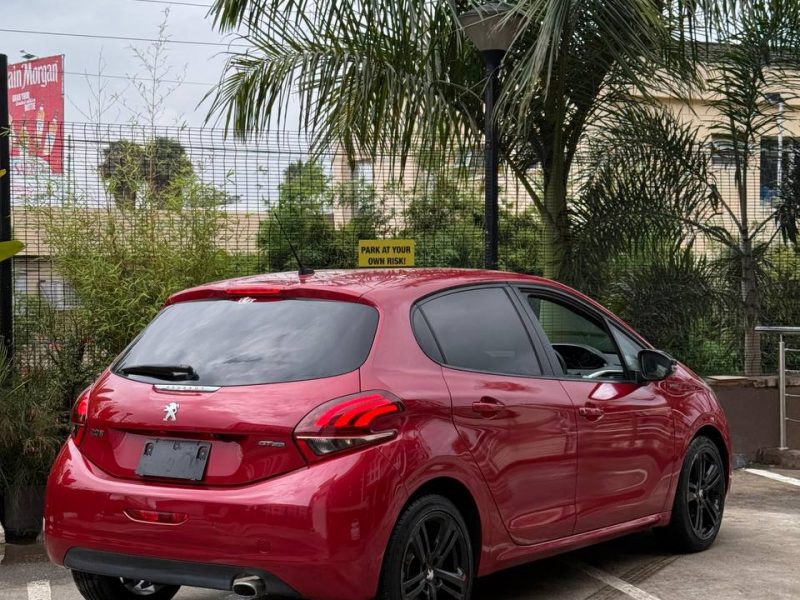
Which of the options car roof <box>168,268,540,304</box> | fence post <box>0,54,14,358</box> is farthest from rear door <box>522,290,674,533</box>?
fence post <box>0,54,14,358</box>

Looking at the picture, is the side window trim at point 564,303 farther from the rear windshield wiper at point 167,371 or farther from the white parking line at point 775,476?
the white parking line at point 775,476

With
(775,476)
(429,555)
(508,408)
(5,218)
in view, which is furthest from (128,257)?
(775,476)

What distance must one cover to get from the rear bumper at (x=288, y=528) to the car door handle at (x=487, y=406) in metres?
0.67

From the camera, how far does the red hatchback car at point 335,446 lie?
474 cm

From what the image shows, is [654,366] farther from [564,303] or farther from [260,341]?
[260,341]

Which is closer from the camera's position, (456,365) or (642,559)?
(456,365)

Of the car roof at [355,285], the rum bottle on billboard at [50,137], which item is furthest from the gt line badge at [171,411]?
the rum bottle on billboard at [50,137]

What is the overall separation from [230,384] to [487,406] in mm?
1139

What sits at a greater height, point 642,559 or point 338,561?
point 338,561

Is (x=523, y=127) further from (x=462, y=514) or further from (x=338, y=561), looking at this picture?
(x=338, y=561)

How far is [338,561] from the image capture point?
468 cm

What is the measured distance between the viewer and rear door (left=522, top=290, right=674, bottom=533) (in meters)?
6.20

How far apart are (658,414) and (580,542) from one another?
97 centimetres

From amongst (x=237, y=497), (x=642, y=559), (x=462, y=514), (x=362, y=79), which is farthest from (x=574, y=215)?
(x=237, y=497)
